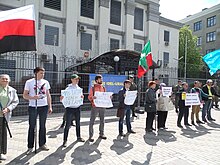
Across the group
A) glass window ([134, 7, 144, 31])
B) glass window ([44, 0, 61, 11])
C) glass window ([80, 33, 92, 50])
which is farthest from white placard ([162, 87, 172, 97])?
glass window ([134, 7, 144, 31])

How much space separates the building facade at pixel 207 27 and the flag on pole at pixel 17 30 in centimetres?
4726

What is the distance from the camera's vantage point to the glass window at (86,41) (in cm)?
2097

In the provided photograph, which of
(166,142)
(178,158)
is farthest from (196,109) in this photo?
(178,158)

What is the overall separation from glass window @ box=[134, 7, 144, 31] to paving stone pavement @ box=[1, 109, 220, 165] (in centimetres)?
1890

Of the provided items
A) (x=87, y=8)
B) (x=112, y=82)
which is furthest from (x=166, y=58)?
(x=112, y=82)

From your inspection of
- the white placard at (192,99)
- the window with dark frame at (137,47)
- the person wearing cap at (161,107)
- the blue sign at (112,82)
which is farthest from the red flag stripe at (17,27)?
the window with dark frame at (137,47)

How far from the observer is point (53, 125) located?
8367mm

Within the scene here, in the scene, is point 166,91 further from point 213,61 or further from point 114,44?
point 114,44

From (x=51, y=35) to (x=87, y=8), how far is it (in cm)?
Answer: 476

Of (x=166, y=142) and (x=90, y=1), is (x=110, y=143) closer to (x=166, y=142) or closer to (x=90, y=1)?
(x=166, y=142)

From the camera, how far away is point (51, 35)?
1920cm

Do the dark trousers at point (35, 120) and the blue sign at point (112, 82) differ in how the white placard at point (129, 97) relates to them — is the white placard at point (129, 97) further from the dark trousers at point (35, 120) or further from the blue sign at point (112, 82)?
the blue sign at point (112, 82)

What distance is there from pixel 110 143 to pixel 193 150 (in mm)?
2249

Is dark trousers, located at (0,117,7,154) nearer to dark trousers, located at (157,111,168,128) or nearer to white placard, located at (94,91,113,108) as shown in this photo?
white placard, located at (94,91,113,108)
